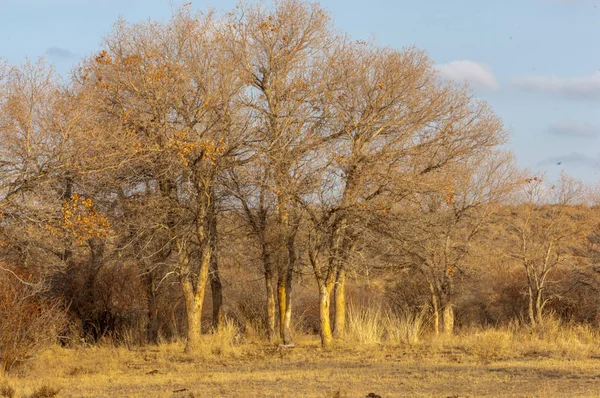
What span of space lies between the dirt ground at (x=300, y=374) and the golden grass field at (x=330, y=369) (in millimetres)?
18

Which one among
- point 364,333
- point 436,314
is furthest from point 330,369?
point 436,314

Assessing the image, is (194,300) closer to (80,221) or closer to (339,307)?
(339,307)

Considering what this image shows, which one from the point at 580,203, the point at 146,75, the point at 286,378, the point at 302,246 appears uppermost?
the point at 146,75

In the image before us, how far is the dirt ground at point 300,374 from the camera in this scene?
1153 centimetres

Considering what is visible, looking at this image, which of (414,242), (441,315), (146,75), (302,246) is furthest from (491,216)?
(146,75)

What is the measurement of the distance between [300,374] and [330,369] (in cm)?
99

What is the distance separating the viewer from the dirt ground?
11531 millimetres

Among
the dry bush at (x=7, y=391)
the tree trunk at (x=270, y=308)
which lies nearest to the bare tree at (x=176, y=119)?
the tree trunk at (x=270, y=308)

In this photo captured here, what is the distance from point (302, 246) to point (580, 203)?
1369 centimetres

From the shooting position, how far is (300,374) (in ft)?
45.9

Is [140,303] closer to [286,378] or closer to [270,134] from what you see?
A: [270,134]

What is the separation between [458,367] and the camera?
14.4 metres

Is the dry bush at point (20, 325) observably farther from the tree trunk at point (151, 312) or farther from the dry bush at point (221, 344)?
the tree trunk at point (151, 312)

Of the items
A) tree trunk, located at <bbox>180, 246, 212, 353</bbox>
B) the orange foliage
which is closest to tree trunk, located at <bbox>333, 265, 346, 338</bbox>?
tree trunk, located at <bbox>180, 246, 212, 353</bbox>
